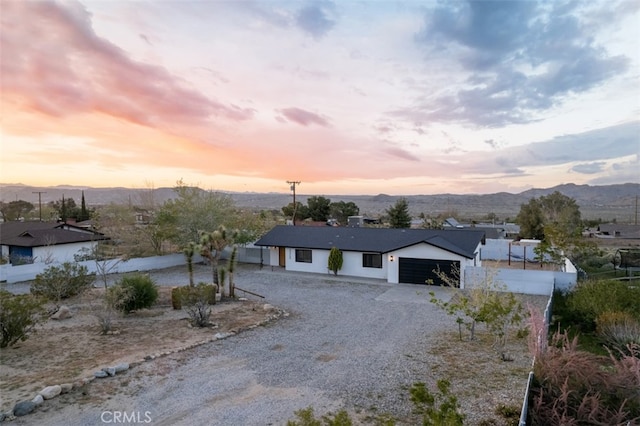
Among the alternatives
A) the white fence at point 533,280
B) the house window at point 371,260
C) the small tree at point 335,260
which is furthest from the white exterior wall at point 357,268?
the white fence at point 533,280

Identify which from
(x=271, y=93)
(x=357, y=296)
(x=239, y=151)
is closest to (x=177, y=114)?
(x=271, y=93)

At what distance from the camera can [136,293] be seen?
14.5 metres

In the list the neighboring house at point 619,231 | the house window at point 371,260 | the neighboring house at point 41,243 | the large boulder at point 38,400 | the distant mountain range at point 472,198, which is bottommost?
the neighboring house at point 619,231

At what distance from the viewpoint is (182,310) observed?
15.3 m

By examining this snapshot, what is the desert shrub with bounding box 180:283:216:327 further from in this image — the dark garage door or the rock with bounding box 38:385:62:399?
the dark garage door

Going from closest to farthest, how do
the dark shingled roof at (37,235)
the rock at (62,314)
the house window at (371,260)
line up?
1. the rock at (62,314)
2. the house window at (371,260)
3. the dark shingled roof at (37,235)

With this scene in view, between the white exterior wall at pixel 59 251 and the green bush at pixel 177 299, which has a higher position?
the white exterior wall at pixel 59 251

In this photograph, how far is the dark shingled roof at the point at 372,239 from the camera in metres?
21.8

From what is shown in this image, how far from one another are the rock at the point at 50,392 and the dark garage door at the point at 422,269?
17445 millimetres

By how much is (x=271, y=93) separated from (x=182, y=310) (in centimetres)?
1294

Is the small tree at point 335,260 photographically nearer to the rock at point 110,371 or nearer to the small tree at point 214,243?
the small tree at point 214,243

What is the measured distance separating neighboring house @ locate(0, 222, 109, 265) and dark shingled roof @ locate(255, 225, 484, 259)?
13.5 meters

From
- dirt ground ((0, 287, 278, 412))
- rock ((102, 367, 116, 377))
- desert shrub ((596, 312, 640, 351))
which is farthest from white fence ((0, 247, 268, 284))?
desert shrub ((596, 312, 640, 351))

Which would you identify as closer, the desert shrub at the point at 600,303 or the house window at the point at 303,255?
the desert shrub at the point at 600,303
